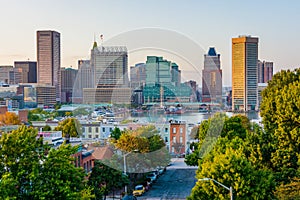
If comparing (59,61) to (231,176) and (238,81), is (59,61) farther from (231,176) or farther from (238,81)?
(231,176)

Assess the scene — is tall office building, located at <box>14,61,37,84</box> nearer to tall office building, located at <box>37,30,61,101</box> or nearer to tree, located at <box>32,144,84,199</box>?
tall office building, located at <box>37,30,61,101</box>

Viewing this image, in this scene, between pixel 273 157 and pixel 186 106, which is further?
pixel 186 106

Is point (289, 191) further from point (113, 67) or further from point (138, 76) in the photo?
point (113, 67)

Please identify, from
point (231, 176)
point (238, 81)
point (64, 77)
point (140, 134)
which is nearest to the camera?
point (231, 176)

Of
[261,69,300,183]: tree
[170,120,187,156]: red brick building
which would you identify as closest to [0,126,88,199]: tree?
[261,69,300,183]: tree

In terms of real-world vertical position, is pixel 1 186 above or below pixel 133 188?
above

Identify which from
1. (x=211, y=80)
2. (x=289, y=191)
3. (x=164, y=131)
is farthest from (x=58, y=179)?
(x=164, y=131)

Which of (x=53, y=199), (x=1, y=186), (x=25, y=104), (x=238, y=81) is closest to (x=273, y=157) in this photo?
(x=53, y=199)

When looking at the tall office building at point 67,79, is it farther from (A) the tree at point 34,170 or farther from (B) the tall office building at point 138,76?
(A) the tree at point 34,170
